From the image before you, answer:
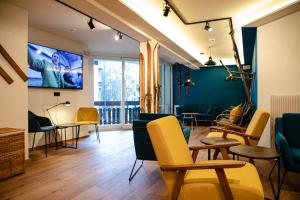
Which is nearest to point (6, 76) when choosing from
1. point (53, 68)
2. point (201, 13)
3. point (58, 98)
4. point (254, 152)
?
point (53, 68)

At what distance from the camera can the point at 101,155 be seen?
423 centimetres

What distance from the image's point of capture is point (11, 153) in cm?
298

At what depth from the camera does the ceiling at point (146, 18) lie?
3443 millimetres

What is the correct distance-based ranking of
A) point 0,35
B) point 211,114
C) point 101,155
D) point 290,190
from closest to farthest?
point 290,190 < point 0,35 < point 101,155 < point 211,114

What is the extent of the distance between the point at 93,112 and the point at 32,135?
1.57 metres

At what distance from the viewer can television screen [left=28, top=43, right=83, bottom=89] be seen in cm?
452

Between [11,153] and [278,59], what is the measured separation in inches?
180

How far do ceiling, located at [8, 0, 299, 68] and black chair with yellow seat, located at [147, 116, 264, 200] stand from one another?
234 cm

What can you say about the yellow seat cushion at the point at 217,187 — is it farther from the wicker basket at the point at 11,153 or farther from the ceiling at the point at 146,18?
the ceiling at the point at 146,18

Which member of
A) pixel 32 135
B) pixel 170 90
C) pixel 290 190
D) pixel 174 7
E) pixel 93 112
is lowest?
pixel 290 190

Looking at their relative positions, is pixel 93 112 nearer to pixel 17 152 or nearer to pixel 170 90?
pixel 17 152

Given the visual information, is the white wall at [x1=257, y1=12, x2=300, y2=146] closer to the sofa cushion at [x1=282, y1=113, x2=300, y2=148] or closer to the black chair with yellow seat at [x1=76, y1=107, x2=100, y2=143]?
the sofa cushion at [x1=282, y1=113, x2=300, y2=148]

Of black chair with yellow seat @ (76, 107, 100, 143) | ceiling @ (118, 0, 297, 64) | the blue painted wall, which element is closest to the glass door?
black chair with yellow seat @ (76, 107, 100, 143)

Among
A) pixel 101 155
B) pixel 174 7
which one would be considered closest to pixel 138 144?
pixel 101 155
